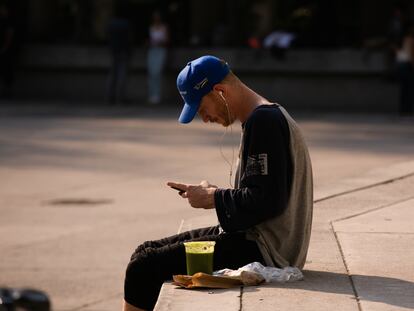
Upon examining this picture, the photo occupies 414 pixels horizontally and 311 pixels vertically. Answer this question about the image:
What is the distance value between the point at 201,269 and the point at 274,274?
1.19ft

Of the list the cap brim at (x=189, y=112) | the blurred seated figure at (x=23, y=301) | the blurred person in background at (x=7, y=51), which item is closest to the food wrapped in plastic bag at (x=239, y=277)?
the cap brim at (x=189, y=112)

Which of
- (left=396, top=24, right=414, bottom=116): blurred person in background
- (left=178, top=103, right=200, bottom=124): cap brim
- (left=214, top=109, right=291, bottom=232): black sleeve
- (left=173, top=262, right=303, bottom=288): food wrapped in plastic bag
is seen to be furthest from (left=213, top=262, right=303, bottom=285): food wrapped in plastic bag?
(left=396, top=24, right=414, bottom=116): blurred person in background

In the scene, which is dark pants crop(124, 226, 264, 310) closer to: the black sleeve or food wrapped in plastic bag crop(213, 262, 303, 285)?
food wrapped in plastic bag crop(213, 262, 303, 285)

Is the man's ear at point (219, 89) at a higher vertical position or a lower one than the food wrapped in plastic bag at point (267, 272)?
higher

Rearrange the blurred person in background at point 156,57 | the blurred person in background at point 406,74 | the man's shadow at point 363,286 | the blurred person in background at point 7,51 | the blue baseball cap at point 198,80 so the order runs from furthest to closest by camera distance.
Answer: the blurred person in background at point 7,51, the blurred person in background at point 156,57, the blurred person in background at point 406,74, the blue baseball cap at point 198,80, the man's shadow at point 363,286

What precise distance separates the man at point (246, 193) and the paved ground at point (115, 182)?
35 centimetres

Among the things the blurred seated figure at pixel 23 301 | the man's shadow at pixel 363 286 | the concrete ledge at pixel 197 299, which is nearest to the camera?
the blurred seated figure at pixel 23 301

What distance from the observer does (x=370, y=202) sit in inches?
336

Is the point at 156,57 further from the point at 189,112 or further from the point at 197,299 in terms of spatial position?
the point at 197,299

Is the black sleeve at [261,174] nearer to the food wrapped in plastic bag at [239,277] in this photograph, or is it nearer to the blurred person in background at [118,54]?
the food wrapped in plastic bag at [239,277]

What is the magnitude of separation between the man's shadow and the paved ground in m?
0.03

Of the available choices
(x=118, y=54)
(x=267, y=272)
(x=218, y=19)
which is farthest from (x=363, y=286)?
(x=218, y=19)

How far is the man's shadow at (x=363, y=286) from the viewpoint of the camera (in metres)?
5.46

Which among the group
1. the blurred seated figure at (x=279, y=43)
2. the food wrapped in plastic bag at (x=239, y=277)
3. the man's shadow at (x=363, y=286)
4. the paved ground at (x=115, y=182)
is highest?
the food wrapped in plastic bag at (x=239, y=277)
